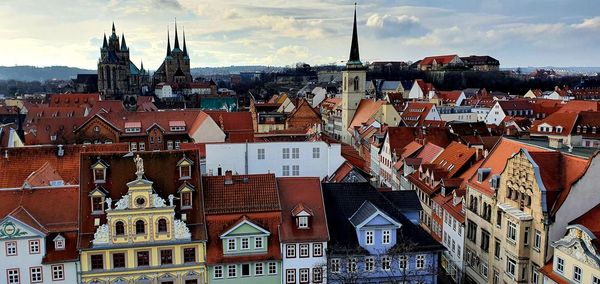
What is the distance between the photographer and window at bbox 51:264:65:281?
35688 millimetres

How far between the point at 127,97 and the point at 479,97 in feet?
412

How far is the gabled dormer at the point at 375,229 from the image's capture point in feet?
123

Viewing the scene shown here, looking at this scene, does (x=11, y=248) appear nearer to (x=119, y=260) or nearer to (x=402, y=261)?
(x=119, y=260)

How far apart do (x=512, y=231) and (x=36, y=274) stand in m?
34.3

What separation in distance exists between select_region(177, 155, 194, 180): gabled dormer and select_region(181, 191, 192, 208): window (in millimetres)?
1492

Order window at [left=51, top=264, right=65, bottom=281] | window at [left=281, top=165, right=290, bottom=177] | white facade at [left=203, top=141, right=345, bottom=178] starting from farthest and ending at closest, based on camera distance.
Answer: window at [left=281, top=165, right=290, bottom=177], white facade at [left=203, top=141, right=345, bottom=178], window at [left=51, top=264, right=65, bottom=281]

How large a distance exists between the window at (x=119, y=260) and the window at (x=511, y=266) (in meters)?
28.3

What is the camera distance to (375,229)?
37.7 meters

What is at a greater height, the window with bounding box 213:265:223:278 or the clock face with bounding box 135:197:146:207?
the clock face with bounding box 135:197:146:207

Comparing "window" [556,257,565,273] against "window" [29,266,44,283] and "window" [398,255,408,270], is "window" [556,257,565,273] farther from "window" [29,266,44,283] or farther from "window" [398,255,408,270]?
"window" [29,266,44,283]

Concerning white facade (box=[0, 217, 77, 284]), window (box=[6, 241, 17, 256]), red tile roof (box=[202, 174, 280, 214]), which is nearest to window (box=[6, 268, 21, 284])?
white facade (box=[0, 217, 77, 284])

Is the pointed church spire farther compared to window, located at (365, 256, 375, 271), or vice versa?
the pointed church spire

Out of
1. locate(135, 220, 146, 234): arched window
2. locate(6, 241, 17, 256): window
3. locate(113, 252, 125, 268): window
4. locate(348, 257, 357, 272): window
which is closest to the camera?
locate(6, 241, 17, 256): window

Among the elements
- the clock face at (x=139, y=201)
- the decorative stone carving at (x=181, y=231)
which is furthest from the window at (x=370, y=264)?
the clock face at (x=139, y=201)
